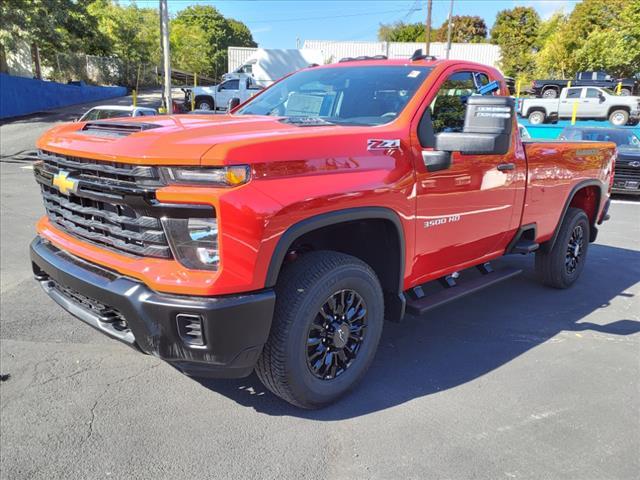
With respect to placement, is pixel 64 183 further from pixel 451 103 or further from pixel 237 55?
pixel 237 55

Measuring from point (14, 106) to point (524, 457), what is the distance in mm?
27700

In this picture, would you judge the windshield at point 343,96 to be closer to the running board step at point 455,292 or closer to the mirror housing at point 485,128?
the mirror housing at point 485,128

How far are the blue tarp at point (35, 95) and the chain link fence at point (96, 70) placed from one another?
10.9ft

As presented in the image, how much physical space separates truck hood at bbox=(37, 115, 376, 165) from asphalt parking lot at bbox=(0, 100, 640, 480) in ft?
4.87

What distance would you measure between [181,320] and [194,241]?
0.38 meters

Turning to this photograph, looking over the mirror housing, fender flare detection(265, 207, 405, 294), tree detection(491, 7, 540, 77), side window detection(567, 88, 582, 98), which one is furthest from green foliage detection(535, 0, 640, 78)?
fender flare detection(265, 207, 405, 294)

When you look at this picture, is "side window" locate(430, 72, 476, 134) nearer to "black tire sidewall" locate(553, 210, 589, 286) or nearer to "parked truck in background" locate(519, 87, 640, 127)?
"black tire sidewall" locate(553, 210, 589, 286)

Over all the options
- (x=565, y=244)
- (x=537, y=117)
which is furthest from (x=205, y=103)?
(x=565, y=244)

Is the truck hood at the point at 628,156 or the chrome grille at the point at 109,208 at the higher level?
the chrome grille at the point at 109,208

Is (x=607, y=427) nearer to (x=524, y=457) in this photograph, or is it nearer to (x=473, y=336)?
(x=524, y=457)

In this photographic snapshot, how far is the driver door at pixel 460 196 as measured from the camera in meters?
3.25

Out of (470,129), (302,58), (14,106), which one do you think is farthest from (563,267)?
(302,58)

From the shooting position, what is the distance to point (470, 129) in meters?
3.02

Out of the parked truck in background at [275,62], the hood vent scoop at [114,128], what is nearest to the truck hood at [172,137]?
the hood vent scoop at [114,128]
